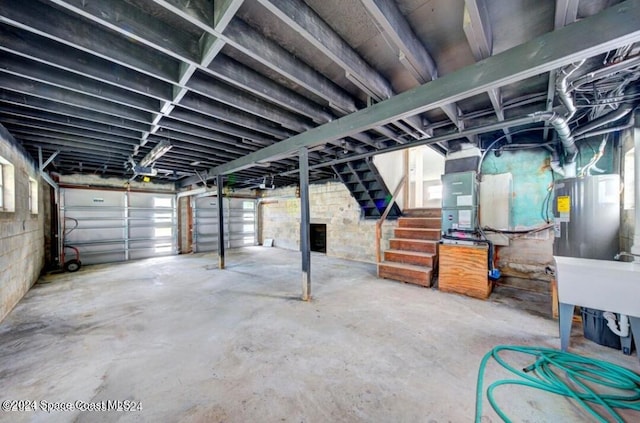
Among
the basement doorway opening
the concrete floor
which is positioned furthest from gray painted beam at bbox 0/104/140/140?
the basement doorway opening

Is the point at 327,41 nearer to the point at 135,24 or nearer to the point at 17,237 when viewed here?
the point at 135,24

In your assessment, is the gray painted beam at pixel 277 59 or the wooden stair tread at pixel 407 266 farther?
the wooden stair tread at pixel 407 266

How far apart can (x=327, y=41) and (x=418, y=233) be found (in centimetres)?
396

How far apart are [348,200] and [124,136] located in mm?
5000

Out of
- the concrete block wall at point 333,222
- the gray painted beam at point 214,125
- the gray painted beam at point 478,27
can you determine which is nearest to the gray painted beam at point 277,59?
the gray painted beam at point 478,27

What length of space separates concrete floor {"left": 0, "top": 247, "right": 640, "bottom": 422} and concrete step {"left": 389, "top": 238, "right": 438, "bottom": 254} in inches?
35.3

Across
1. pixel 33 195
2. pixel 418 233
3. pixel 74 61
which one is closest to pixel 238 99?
pixel 74 61

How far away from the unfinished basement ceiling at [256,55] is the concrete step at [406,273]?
2.25 m

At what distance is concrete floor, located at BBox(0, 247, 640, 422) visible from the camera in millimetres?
1472

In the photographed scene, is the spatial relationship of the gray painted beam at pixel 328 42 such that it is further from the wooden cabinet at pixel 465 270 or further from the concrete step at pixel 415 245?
the concrete step at pixel 415 245

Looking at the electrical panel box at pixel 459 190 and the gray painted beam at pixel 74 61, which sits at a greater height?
the gray painted beam at pixel 74 61

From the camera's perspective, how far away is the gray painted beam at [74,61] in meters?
1.64

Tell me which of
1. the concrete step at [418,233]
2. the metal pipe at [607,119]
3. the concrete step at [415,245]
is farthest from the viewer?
the concrete step at [418,233]

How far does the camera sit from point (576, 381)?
1652mm
